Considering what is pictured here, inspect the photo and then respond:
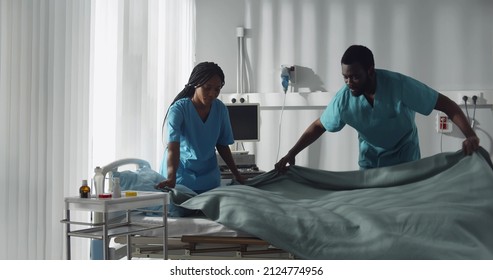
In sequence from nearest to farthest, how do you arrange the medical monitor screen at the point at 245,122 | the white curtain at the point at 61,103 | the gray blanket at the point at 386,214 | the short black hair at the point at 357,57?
the gray blanket at the point at 386,214 < the white curtain at the point at 61,103 < the short black hair at the point at 357,57 < the medical monitor screen at the point at 245,122

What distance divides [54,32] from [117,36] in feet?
2.02

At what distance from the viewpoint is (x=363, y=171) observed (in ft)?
8.40

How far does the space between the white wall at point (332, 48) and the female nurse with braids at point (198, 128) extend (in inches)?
58.1

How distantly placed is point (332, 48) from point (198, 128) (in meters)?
1.78

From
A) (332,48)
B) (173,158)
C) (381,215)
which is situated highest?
(332,48)

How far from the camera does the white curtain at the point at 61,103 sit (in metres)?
2.17

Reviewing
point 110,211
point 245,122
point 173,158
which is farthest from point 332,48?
point 110,211

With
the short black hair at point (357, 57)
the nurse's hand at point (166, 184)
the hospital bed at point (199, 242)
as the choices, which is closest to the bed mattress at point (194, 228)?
the hospital bed at point (199, 242)

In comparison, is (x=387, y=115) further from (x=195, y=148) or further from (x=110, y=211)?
(x=110, y=211)

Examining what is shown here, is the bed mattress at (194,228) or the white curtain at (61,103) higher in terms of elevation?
the white curtain at (61,103)

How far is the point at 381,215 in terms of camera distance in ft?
Result: 6.34

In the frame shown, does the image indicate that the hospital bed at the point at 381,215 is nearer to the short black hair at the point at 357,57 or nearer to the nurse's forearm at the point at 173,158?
the nurse's forearm at the point at 173,158
